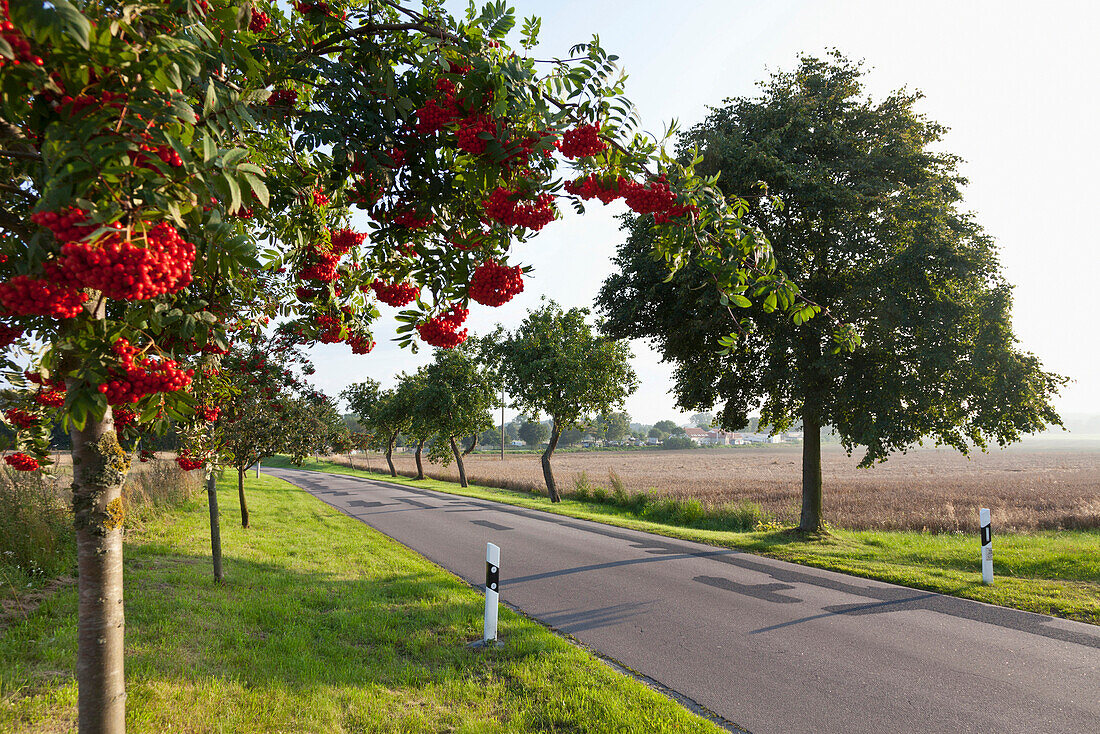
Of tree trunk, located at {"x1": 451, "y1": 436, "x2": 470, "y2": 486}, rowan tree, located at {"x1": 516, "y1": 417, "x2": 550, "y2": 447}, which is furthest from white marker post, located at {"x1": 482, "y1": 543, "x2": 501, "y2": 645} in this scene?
rowan tree, located at {"x1": 516, "y1": 417, "x2": 550, "y2": 447}

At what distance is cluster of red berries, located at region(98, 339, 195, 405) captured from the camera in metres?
2.02

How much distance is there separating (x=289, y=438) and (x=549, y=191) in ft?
35.2

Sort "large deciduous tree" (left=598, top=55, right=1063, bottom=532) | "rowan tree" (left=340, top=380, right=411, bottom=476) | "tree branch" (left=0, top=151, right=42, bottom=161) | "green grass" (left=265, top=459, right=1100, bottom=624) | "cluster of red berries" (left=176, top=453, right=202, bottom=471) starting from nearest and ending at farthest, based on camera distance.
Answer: "tree branch" (left=0, top=151, right=42, bottom=161) → "cluster of red berries" (left=176, top=453, right=202, bottom=471) → "green grass" (left=265, top=459, right=1100, bottom=624) → "large deciduous tree" (left=598, top=55, right=1063, bottom=532) → "rowan tree" (left=340, top=380, right=411, bottom=476)

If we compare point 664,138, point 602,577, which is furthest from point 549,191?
point 602,577

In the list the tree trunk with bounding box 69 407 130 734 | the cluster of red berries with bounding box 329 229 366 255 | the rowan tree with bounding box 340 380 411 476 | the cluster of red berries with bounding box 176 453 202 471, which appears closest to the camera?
the tree trunk with bounding box 69 407 130 734

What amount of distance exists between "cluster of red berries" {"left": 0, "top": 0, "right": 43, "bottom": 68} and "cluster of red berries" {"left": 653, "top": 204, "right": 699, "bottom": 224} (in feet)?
8.57

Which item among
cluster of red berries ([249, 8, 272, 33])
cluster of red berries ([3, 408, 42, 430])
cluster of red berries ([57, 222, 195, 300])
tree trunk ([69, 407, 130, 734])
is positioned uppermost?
cluster of red berries ([249, 8, 272, 33])

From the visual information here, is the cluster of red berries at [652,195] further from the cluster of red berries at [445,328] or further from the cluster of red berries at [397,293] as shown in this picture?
the cluster of red berries at [397,293]

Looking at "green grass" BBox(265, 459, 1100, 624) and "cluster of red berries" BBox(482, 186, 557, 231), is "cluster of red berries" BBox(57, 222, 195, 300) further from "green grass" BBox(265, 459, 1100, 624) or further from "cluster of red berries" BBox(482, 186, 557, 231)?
"green grass" BBox(265, 459, 1100, 624)

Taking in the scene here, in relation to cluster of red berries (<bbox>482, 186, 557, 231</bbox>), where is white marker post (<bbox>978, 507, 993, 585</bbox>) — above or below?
below

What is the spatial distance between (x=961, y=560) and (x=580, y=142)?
38.3 ft

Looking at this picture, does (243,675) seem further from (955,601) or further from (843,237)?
(843,237)

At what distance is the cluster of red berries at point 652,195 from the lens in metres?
3.12

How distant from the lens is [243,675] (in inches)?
194
